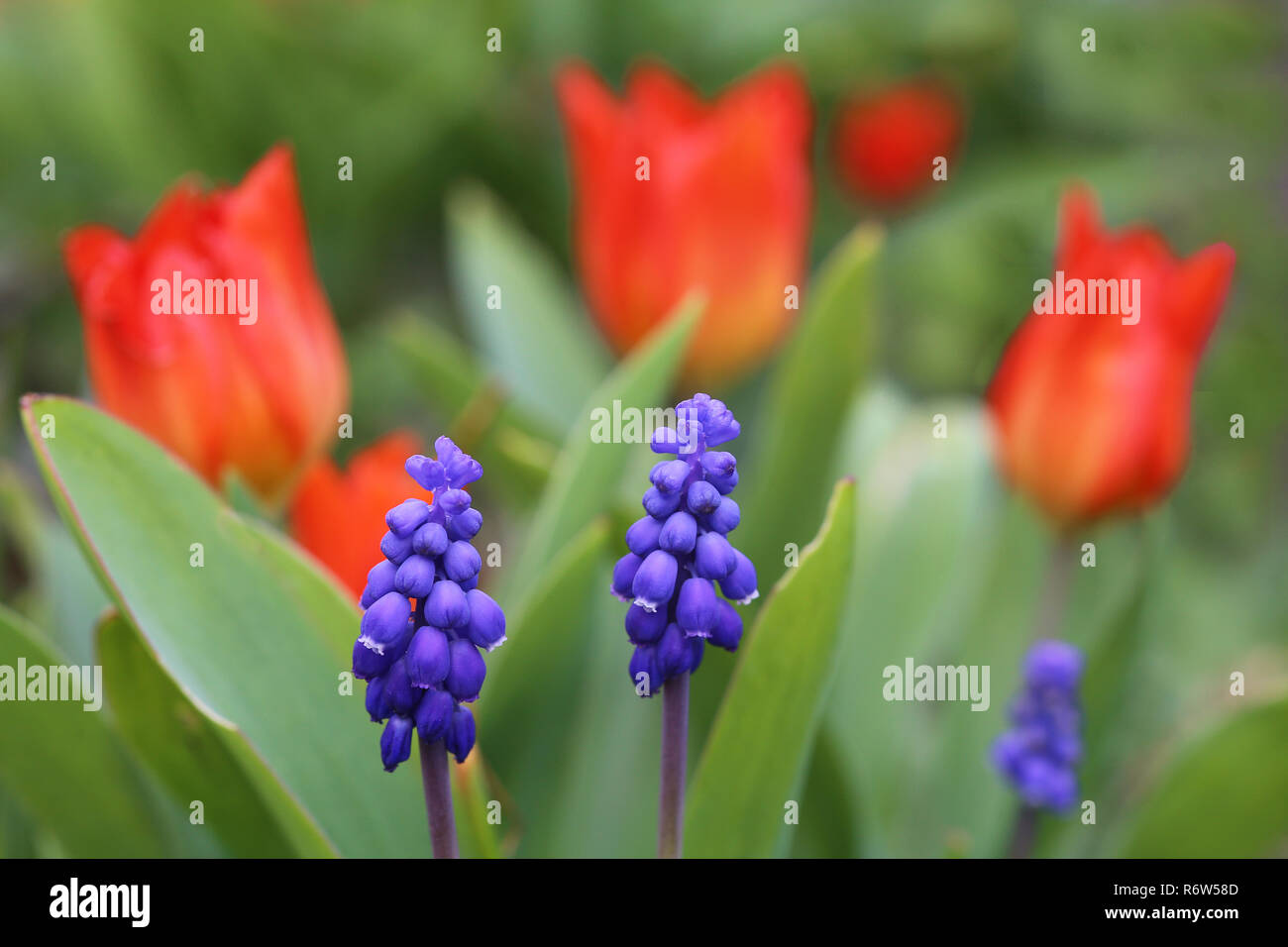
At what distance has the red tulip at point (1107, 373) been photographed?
0.70 metres

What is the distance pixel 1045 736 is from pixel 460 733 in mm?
315

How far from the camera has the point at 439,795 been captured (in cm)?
44

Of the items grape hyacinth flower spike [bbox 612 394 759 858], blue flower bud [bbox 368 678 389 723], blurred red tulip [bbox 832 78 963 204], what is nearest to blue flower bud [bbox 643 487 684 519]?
grape hyacinth flower spike [bbox 612 394 759 858]

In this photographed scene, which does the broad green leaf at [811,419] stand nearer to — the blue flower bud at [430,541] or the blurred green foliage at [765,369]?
the blurred green foliage at [765,369]

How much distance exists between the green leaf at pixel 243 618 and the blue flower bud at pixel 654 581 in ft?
0.60

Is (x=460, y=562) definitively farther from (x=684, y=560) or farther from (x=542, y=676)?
(x=542, y=676)

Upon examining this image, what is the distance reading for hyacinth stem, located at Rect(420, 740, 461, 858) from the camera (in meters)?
0.43

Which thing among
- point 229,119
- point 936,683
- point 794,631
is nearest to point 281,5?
point 229,119

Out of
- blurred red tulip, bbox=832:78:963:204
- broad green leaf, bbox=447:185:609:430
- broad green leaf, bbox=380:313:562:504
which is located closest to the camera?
broad green leaf, bbox=380:313:562:504

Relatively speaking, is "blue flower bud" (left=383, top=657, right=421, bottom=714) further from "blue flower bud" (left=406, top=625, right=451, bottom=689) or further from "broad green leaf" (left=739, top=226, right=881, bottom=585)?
"broad green leaf" (left=739, top=226, right=881, bottom=585)

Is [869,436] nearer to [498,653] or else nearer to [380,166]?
[498,653]

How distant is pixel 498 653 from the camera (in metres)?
0.62
